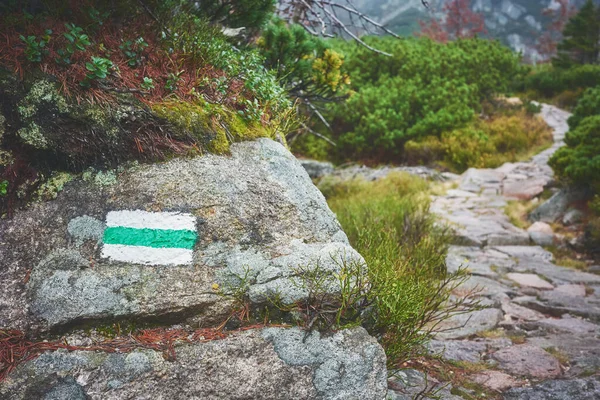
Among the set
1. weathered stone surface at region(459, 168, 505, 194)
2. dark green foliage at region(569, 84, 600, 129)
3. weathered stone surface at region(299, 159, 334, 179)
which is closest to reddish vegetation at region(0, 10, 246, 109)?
weathered stone surface at region(299, 159, 334, 179)

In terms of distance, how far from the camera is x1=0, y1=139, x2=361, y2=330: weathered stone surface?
1849 millimetres

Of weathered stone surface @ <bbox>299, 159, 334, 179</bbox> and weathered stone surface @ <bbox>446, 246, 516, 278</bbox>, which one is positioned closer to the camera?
weathered stone surface @ <bbox>446, 246, 516, 278</bbox>

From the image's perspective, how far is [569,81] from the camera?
20578 mm

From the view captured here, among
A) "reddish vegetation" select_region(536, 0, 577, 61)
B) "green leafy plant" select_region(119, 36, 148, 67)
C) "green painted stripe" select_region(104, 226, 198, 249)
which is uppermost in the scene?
"reddish vegetation" select_region(536, 0, 577, 61)

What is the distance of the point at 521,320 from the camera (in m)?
3.78

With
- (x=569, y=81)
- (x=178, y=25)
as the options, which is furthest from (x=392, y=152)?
(x=569, y=81)

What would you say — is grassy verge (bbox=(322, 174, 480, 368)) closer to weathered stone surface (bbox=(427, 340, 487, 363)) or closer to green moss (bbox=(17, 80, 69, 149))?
weathered stone surface (bbox=(427, 340, 487, 363))

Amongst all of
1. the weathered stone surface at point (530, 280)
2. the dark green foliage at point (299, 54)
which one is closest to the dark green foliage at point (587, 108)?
the weathered stone surface at point (530, 280)

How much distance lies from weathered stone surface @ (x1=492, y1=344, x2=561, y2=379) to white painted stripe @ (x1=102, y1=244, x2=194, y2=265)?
7.44ft

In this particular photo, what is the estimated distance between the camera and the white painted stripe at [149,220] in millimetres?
2037

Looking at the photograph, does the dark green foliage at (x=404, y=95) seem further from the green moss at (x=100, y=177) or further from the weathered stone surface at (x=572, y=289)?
the green moss at (x=100, y=177)

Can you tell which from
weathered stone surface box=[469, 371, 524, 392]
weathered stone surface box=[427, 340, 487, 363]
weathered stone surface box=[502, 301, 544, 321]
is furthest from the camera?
weathered stone surface box=[502, 301, 544, 321]

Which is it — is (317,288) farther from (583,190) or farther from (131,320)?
(583,190)

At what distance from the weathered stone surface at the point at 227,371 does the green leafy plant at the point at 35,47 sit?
1.40 meters
